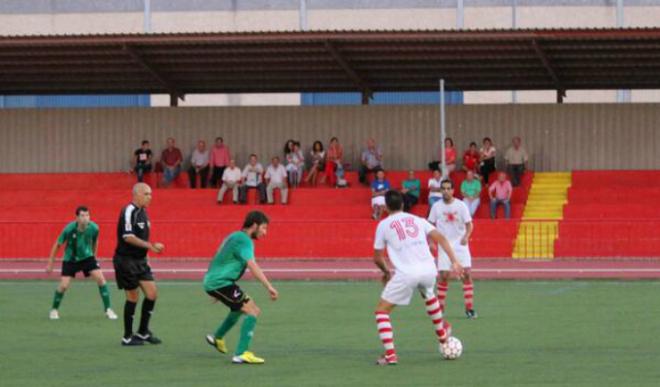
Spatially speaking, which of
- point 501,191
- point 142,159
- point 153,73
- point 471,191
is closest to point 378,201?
point 471,191

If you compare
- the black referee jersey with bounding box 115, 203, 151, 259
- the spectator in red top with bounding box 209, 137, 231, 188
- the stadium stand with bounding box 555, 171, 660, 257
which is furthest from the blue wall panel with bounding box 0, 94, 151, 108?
the black referee jersey with bounding box 115, 203, 151, 259

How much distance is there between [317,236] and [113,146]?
10.9 m

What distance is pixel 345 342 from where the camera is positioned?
16.1m

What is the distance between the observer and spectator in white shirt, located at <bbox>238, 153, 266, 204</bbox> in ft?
118

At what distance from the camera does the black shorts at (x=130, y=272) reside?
1623cm

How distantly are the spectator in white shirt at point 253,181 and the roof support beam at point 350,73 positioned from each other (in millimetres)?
3229

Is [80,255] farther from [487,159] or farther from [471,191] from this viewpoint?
[487,159]

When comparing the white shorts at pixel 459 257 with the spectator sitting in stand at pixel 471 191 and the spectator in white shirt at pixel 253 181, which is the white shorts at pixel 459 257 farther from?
the spectator in white shirt at pixel 253 181

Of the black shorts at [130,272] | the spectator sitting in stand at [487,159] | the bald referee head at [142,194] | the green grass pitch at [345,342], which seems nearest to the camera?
the green grass pitch at [345,342]

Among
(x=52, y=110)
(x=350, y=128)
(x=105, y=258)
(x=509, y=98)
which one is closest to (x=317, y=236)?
(x=105, y=258)

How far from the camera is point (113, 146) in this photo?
39.9 meters

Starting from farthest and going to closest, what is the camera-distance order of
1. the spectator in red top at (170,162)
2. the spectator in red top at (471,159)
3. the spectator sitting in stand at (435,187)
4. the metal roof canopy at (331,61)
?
the spectator in red top at (170,162) < the spectator in red top at (471,159) < the metal roof canopy at (331,61) < the spectator sitting in stand at (435,187)

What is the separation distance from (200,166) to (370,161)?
457cm

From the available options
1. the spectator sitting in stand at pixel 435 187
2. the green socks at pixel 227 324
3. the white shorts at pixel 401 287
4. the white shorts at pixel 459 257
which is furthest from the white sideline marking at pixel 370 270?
the white shorts at pixel 401 287
